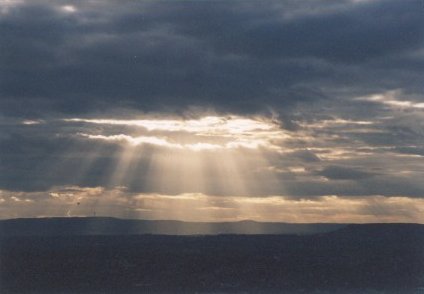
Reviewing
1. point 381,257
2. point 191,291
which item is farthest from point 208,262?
point 381,257

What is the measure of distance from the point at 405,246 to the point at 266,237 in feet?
82.1

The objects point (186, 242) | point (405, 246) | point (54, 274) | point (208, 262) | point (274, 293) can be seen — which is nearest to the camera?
point (274, 293)

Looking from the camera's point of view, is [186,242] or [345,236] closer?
[186,242]

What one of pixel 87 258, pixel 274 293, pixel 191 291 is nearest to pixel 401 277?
pixel 274 293

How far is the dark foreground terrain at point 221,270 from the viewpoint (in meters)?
67.2

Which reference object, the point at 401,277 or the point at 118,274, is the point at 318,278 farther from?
the point at 118,274

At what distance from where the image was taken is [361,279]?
236 feet

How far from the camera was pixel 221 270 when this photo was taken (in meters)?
74.4

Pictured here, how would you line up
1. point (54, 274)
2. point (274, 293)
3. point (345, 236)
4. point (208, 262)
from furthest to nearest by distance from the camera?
point (345, 236), point (208, 262), point (54, 274), point (274, 293)

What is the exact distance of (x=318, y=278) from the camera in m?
72.3

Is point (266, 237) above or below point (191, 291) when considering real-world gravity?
above

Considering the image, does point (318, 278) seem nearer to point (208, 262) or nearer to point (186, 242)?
point (208, 262)

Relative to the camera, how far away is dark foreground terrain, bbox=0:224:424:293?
2648 inches

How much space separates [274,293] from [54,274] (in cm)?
2242
